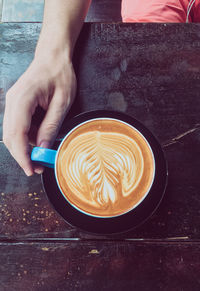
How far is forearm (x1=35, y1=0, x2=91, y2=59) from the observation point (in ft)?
1.89

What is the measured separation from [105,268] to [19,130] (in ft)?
1.22

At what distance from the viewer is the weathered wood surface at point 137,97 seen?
556mm

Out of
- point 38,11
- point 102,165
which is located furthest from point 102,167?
point 38,11

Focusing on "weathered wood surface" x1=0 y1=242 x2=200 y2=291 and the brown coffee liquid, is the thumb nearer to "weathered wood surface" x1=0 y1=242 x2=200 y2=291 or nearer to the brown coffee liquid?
the brown coffee liquid

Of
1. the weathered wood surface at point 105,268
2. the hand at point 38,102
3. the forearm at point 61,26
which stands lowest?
the weathered wood surface at point 105,268

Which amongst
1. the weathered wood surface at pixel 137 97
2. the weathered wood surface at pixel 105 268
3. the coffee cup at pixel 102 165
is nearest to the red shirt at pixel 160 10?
the weathered wood surface at pixel 137 97

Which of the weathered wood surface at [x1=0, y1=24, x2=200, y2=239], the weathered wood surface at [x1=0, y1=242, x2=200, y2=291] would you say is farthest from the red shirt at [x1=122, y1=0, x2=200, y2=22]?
the weathered wood surface at [x1=0, y1=242, x2=200, y2=291]

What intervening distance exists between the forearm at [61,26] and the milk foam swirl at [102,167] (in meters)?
0.25

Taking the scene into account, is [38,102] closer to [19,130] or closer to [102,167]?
[19,130]

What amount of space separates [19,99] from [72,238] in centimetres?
34

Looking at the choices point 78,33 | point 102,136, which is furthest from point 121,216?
point 78,33

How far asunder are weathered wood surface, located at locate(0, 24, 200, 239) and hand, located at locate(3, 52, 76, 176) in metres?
0.05

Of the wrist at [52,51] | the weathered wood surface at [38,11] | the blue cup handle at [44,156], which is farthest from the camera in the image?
the weathered wood surface at [38,11]

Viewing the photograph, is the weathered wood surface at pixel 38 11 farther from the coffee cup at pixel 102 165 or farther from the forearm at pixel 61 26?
the coffee cup at pixel 102 165
